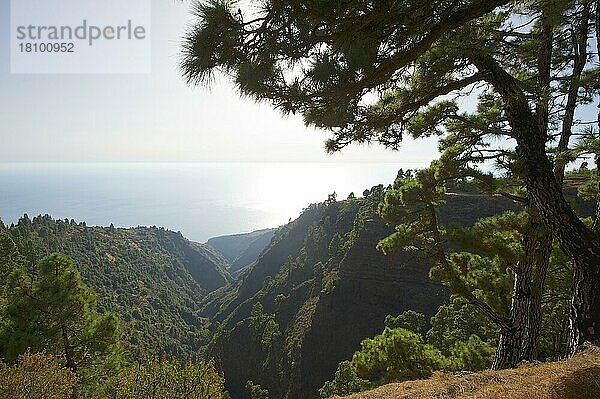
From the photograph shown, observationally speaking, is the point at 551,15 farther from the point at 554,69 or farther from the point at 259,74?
the point at 259,74

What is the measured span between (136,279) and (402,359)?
60.6 m

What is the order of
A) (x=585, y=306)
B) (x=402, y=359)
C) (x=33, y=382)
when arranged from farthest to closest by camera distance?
(x=402, y=359), (x=33, y=382), (x=585, y=306)

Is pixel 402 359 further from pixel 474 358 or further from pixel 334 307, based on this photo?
pixel 334 307

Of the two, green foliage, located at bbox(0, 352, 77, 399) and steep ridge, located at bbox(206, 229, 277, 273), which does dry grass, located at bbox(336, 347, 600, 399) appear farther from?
steep ridge, located at bbox(206, 229, 277, 273)

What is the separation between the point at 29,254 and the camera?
31.5m

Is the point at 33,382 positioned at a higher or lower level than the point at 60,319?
higher

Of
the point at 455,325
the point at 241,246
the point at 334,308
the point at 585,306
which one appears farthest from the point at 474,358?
the point at 241,246

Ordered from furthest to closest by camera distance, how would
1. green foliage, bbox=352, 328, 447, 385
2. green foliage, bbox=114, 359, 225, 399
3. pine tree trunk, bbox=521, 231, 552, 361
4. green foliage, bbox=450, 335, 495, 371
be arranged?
1. green foliage, bbox=450, 335, 495, 371
2. green foliage, bbox=352, 328, 447, 385
3. green foliage, bbox=114, 359, 225, 399
4. pine tree trunk, bbox=521, 231, 552, 361

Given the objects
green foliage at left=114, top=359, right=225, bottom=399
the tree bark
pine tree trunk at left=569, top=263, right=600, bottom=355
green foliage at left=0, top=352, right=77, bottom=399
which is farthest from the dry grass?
green foliage at left=0, top=352, right=77, bottom=399

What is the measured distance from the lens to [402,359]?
280 inches

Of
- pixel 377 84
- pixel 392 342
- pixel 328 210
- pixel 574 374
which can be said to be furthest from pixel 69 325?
pixel 328 210

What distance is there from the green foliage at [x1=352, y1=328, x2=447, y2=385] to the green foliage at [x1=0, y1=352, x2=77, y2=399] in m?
5.33

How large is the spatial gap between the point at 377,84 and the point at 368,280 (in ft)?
97.4

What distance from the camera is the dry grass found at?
294 cm
